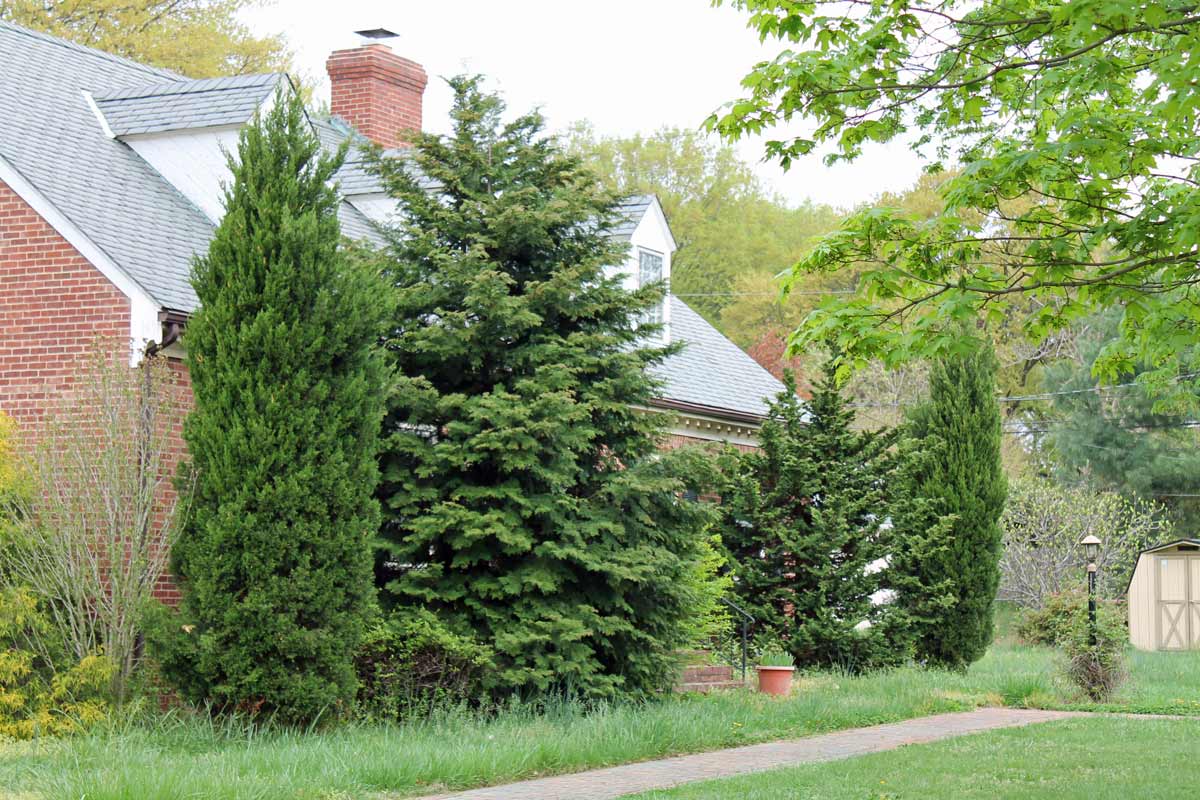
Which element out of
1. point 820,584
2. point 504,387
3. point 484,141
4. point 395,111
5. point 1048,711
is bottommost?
point 1048,711

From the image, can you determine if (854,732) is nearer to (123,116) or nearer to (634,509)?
(634,509)

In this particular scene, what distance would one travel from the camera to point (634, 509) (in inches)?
539

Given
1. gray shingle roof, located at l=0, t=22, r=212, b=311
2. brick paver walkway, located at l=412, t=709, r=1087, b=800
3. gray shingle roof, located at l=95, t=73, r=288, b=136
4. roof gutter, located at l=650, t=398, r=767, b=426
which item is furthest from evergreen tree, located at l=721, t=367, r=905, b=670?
gray shingle roof, located at l=0, t=22, r=212, b=311

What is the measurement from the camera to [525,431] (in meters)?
12.8

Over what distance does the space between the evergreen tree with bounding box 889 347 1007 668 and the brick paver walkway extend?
3.78 metres

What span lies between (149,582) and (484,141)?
5398 millimetres

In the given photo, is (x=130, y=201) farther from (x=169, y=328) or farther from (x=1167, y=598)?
(x=1167, y=598)

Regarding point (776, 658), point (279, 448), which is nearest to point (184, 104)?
point (279, 448)

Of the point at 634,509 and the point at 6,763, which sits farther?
the point at 634,509

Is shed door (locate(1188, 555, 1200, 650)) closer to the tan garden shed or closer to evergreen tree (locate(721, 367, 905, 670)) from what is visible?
the tan garden shed

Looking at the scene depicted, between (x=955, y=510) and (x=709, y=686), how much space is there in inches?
Result: 236

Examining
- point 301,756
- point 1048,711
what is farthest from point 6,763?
point 1048,711

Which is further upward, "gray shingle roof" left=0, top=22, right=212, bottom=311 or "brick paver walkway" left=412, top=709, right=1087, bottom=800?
"gray shingle roof" left=0, top=22, right=212, bottom=311

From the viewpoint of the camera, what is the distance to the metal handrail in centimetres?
1669
